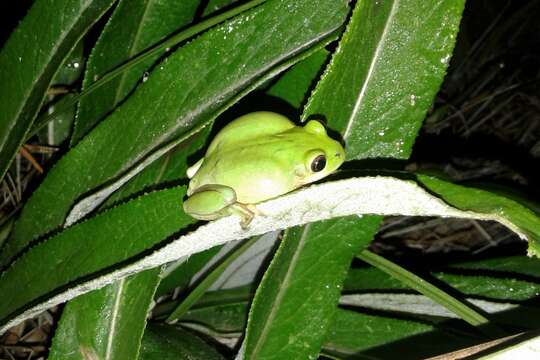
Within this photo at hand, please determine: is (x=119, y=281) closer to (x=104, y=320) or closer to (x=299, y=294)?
(x=104, y=320)

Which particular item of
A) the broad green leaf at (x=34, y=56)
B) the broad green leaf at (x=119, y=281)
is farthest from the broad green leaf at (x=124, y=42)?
the broad green leaf at (x=34, y=56)

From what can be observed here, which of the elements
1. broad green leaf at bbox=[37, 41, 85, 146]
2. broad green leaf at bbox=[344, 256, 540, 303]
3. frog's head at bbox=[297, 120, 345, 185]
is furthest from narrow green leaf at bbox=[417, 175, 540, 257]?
broad green leaf at bbox=[37, 41, 85, 146]

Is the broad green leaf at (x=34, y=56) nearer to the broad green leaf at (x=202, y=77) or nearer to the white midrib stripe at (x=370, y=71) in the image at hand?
the broad green leaf at (x=202, y=77)

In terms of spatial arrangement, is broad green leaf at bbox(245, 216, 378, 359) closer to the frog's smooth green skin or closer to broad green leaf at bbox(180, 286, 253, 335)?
the frog's smooth green skin

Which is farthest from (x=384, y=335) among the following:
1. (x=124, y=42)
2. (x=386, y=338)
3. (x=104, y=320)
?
(x=124, y=42)

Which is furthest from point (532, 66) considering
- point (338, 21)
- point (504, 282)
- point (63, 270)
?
point (63, 270)

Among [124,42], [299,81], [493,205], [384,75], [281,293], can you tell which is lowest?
[493,205]
